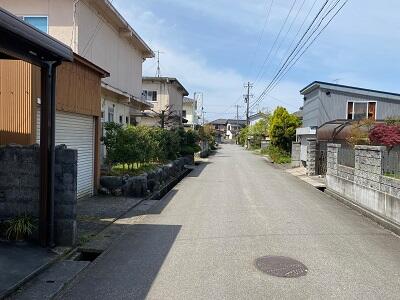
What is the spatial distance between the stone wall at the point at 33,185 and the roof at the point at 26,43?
5.30 feet

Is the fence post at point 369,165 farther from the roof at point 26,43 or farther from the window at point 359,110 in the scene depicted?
the window at point 359,110

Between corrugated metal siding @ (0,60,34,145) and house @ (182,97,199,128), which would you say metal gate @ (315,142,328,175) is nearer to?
corrugated metal siding @ (0,60,34,145)

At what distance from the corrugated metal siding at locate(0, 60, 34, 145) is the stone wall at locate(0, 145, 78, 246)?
1.25 meters

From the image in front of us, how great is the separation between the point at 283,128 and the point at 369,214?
1092 inches

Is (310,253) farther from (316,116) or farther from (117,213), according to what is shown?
(316,116)

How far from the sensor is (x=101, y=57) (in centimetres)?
2078

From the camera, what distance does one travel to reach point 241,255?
25.1 ft

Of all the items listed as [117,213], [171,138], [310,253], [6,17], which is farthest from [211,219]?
[171,138]

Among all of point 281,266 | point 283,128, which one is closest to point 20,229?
point 281,266

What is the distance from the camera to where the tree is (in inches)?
1549

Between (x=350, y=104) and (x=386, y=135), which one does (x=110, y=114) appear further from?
(x=350, y=104)

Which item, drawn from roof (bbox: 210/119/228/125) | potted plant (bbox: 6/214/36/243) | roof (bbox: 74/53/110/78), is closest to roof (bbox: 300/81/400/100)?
roof (bbox: 74/53/110/78)

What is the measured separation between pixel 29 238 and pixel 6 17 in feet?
12.9

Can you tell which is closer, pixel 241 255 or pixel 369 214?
pixel 241 255
